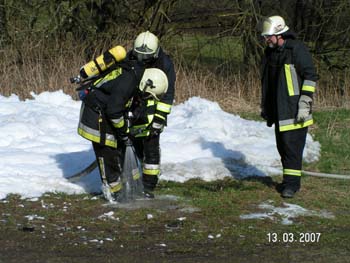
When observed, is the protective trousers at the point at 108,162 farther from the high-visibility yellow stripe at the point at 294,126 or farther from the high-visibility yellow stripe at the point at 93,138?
the high-visibility yellow stripe at the point at 294,126

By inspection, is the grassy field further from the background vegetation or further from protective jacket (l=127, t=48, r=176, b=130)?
the background vegetation

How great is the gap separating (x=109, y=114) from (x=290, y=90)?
6.58 feet

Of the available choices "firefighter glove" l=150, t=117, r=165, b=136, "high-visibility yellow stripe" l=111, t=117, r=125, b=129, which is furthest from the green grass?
"high-visibility yellow stripe" l=111, t=117, r=125, b=129

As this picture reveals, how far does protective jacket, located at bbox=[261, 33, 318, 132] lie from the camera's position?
24.3 ft

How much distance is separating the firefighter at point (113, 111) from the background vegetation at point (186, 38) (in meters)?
6.41

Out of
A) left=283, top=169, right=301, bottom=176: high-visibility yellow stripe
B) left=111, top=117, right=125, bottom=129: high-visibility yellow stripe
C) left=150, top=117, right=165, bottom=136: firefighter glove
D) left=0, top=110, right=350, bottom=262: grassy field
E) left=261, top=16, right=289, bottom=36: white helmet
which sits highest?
left=261, top=16, right=289, bottom=36: white helmet

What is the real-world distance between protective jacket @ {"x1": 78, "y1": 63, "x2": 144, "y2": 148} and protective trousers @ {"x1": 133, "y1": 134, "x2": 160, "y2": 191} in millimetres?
535

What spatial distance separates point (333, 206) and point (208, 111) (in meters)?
4.04

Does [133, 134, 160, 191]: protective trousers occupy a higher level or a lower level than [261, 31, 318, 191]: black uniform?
lower

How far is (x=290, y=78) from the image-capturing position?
24.6 ft

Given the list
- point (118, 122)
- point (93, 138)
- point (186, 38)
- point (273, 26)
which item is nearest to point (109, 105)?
point (118, 122)

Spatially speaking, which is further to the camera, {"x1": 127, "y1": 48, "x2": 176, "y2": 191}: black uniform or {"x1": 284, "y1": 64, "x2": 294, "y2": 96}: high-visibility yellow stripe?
{"x1": 284, "y1": 64, "x2": 294, "y2": 96}: high-visibility yellow stripe

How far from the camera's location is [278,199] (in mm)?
7586

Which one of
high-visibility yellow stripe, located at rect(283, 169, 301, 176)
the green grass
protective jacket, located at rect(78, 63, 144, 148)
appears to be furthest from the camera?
the green grass
